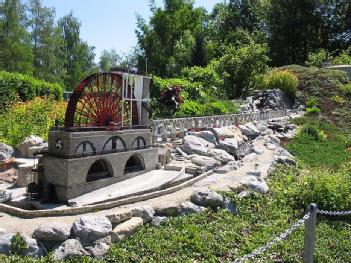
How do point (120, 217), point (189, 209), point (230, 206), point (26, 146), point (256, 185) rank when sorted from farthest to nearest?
1. point (26, 146)
2. point (256, 185)
3. point (230, 206)
4. point (189, 209)
5. point (120, 217)

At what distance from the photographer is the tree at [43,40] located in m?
47.6

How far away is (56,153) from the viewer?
10.8 meters

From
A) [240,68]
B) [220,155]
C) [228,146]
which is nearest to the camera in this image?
[220,155]

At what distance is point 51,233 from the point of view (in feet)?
25.6

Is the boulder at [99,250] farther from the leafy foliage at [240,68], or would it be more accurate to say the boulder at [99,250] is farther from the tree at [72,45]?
the tree at [72,45]

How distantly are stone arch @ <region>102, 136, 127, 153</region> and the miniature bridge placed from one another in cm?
284

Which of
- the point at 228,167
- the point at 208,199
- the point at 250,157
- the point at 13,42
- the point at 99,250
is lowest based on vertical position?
the point at 99,250

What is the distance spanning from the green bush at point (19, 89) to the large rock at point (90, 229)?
39.6ft

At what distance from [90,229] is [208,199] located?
129 inches

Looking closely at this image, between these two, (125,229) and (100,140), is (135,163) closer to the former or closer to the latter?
(100,140)

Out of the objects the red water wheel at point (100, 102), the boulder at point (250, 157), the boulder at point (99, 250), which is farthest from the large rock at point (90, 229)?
the boulder at point (250, 157)

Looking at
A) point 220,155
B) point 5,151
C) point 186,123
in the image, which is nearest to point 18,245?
point 5,151

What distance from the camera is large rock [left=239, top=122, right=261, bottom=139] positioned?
839 inches

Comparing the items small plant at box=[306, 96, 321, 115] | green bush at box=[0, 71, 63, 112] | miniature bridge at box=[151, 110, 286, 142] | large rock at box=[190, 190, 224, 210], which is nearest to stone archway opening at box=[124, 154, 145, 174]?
miniature bridge at box=[151, 110, 286, 142]
